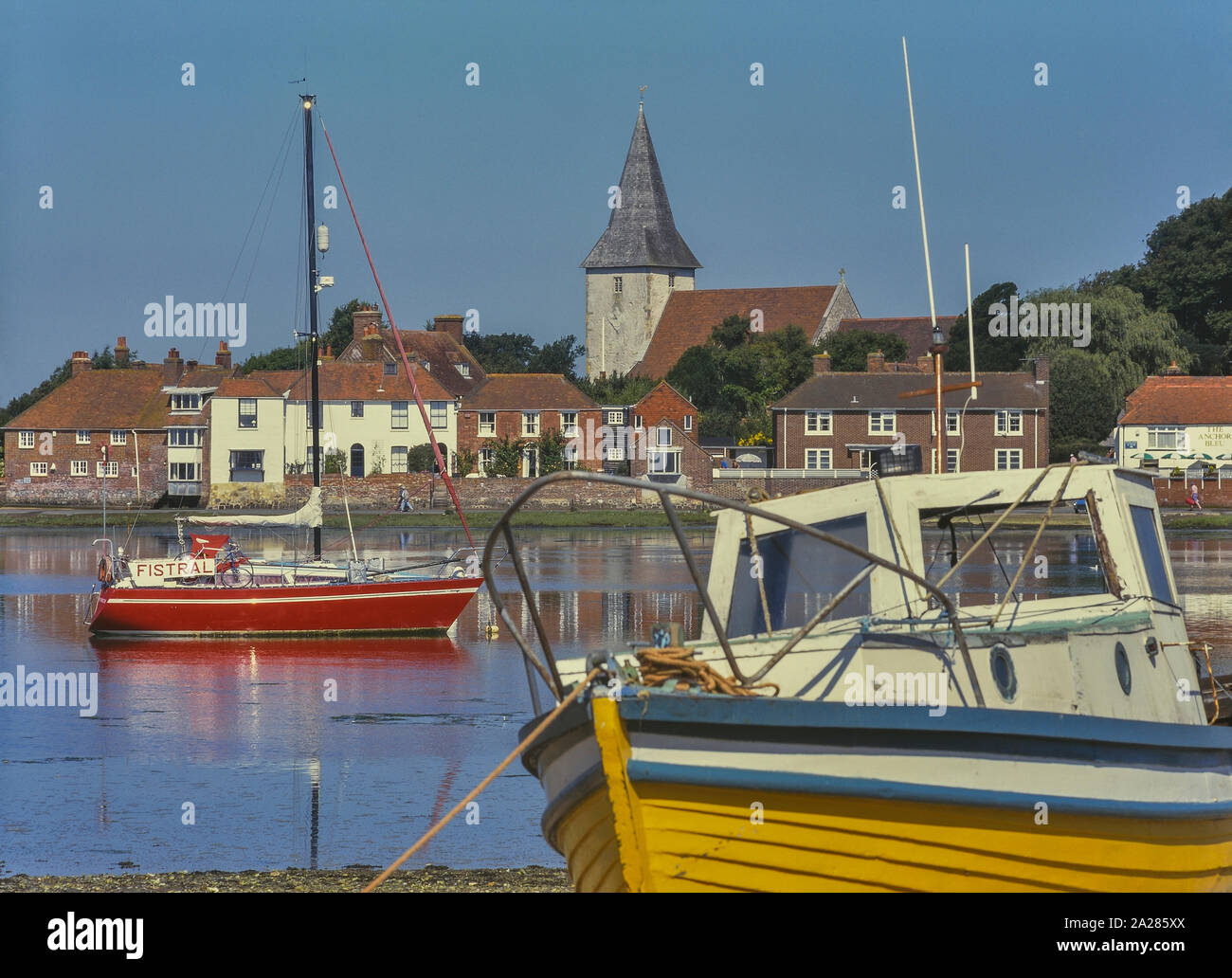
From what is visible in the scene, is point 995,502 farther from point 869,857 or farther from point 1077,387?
point 1077,387

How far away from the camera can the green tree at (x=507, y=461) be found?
269ft

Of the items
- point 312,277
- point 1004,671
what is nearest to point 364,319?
point 312,277

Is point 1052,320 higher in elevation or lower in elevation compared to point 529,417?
higher

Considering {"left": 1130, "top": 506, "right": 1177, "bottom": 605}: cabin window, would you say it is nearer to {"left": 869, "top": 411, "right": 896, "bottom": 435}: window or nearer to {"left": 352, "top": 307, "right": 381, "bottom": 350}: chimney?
{"left": 869, "top": 411, "right": 896, "bottom": 435}: window

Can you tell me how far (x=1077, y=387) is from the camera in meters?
88.0

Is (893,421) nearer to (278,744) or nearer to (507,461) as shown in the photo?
(507,461)

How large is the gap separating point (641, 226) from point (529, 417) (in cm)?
4789

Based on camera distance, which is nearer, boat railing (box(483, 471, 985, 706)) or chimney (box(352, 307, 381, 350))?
boat railing (box(483, 471, 985, 706))

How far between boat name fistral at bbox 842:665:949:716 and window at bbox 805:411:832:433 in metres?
73.5

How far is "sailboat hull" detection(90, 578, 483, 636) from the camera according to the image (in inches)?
1185

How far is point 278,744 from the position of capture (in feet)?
65.3

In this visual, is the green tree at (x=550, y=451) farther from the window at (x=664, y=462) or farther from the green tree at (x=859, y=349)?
the green tree at (x=859, y=349)
